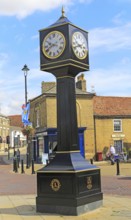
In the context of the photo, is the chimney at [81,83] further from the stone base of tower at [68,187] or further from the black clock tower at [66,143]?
the stone base of tower at [68,187]

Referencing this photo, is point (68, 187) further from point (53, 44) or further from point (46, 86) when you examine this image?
point (46, 86)

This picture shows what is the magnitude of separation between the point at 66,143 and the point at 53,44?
256 cm

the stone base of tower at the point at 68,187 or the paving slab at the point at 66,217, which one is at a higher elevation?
the stone base of tower at the point at 68,187

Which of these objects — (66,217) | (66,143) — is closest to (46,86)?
(66,143)

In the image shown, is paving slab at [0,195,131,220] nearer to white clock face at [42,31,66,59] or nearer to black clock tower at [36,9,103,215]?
black clock tower at [36,9,103,215]

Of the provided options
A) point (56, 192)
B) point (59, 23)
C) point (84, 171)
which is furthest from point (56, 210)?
point (59, 23)

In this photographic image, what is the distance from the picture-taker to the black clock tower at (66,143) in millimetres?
8164

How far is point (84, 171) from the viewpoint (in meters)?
8.39

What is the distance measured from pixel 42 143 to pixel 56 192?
2591cm

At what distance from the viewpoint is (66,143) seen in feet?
28.7

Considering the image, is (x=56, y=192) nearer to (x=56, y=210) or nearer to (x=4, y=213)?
(x=56, y=210)

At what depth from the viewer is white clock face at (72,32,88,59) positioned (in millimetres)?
8987

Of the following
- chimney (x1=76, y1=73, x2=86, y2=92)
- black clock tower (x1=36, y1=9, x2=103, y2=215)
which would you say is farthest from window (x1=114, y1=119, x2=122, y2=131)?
black clock tower (x1=36, y1=9, x2=103, y2=215)

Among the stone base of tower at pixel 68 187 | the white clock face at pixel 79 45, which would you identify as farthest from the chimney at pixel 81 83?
the stone base of tower at pixel 68 187
